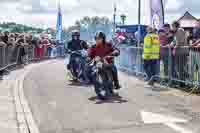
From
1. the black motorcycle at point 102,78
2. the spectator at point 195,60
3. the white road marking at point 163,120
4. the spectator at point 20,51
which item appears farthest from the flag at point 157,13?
the spectator at point 20,51

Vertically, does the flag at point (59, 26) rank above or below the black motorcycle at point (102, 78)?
above

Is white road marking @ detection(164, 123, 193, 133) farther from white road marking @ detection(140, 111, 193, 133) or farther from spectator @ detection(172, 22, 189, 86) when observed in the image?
spectator @ detection(172, 22, 189, 86)

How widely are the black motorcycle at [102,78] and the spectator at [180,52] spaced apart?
2356mm

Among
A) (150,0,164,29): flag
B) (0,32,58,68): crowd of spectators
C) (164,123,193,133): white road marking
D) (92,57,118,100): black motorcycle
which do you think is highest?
(150,0,164,29): flag

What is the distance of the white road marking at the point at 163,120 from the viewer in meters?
8.66

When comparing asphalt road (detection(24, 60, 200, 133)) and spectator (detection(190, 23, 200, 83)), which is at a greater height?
spectator (detection(190, 23, 200, 83))

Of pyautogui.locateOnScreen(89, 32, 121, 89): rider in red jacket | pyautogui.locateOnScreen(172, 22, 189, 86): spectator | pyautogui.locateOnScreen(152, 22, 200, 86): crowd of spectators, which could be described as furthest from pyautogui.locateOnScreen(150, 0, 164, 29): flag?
pyautogui.locateOnScreen(89, 32, 121, 89): rider in red jacket

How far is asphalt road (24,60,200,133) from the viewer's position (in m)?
8.82

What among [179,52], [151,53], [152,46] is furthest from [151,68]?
[179,52]

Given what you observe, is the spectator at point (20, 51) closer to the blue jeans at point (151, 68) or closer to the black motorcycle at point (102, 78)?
the blue jeans at point (151, 68)

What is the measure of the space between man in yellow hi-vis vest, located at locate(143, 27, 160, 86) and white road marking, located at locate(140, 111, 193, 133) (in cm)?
520

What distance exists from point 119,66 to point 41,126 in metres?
12.6

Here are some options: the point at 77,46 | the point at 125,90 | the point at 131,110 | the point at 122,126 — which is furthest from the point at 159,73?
the point at 122,126

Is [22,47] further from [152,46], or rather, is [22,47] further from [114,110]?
[114,110]
